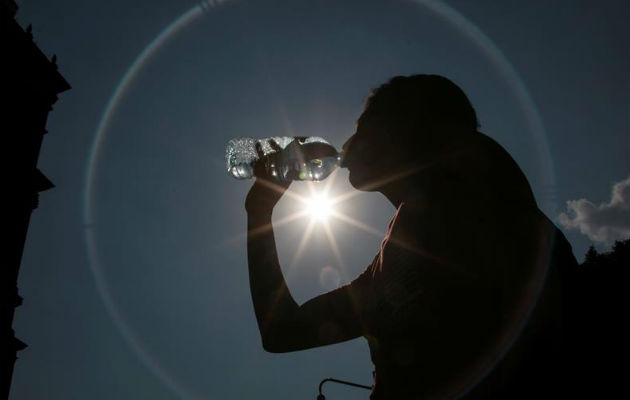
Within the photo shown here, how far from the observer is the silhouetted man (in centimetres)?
134

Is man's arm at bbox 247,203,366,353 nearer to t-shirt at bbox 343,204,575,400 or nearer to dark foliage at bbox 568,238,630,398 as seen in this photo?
t-shirt at bbox 343,204,575,400

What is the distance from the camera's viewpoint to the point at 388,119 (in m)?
2.03

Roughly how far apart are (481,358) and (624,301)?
55 cm

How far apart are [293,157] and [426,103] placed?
1.14 meters

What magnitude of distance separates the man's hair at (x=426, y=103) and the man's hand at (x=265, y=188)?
752 mm

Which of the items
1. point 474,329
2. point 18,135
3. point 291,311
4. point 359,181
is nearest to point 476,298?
point 474,329

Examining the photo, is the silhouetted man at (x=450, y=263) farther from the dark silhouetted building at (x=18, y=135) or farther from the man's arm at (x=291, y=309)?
the dark silhouetted building at (x=18, y=135)

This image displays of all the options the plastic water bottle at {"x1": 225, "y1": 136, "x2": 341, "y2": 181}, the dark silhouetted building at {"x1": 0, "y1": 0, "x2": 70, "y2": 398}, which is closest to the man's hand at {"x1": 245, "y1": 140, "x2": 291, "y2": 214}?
the plastic water bottle at {"x1": 225, "y1": 136, "x2": 341, "y2": 181}

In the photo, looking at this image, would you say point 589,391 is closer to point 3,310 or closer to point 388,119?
point 388,119

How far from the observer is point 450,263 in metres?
1.48

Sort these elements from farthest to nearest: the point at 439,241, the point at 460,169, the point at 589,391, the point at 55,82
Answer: the point at 55,82 < the point at 460,169 < the point at 439,241 < the point at 589,391

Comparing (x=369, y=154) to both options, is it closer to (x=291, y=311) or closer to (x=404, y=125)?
(x=404, y=125)

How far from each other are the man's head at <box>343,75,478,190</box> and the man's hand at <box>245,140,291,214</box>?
0.55 meters

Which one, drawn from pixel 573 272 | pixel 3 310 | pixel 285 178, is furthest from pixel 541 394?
pixel 3 310
